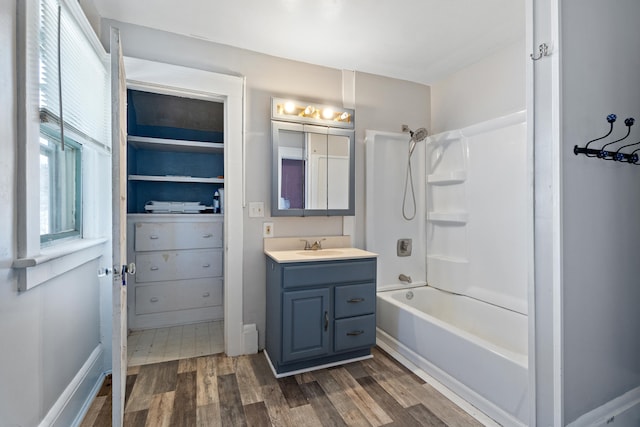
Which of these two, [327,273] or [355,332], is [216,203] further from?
[355,332]

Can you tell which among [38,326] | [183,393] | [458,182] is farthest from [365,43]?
[183,393]

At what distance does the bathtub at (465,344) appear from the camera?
1.59 meters

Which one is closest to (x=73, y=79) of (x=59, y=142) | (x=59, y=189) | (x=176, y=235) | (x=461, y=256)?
(x=59, y=142)

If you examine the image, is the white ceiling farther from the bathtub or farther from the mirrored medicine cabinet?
the bathtub

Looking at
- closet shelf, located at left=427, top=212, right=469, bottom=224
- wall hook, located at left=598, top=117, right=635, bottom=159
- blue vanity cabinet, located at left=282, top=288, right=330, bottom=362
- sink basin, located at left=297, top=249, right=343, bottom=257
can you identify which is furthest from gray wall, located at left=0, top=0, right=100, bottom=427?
closet shelf, located at left=427, top=212, right=469, bottom=224

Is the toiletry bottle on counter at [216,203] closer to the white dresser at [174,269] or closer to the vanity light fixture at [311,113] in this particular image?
the white dresser at [174,269]

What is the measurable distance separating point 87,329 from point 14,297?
2.86 ft

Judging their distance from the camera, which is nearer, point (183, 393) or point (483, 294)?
point (183, 393)

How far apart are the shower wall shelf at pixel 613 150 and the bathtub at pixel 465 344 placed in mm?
1058

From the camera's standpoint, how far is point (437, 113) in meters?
3.04

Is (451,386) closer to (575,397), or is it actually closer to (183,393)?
(575,397)

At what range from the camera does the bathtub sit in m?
1.59

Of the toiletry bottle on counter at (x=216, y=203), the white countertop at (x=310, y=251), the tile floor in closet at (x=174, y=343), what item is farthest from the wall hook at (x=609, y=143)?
the toiletry bottle on counter at (x=216, y=203)

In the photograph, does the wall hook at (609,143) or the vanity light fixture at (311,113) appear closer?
the wall hook at (609,143)
